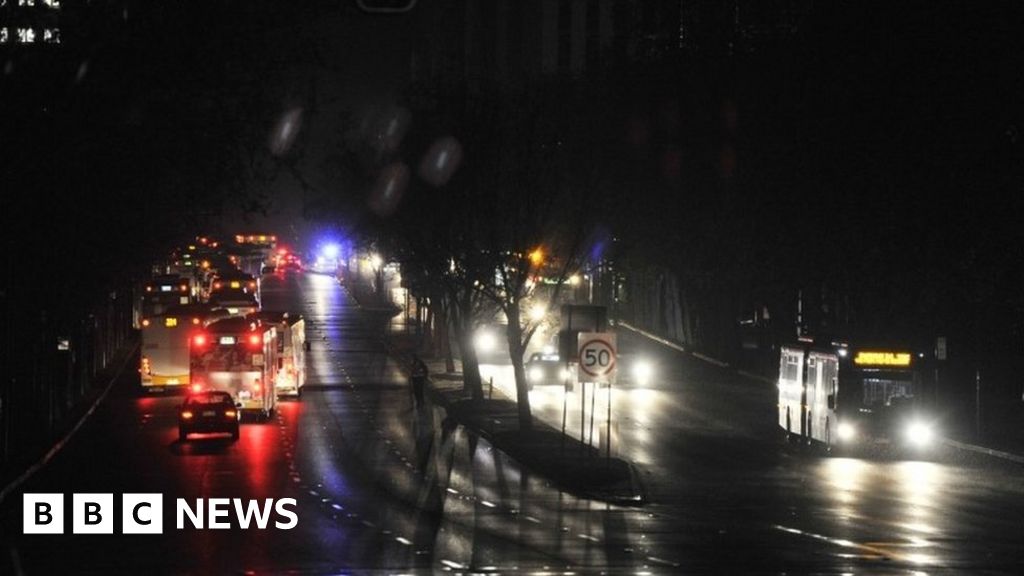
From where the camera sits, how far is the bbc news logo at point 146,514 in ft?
102

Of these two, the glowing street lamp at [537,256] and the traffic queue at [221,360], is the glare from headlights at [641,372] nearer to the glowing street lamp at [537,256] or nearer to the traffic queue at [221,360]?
the traffic queue at [221,360]

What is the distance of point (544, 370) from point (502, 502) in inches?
1627

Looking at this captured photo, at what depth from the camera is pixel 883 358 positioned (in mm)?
47406

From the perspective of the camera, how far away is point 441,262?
6069cm

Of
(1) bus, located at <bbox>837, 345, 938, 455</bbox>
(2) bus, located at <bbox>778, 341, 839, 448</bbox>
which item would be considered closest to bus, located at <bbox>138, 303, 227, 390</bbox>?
(2) bus, located at <bbox>778, 341, 839, 448</bbox>

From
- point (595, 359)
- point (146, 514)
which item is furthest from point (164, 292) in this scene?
point (146, 514)

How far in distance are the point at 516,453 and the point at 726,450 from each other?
624cm

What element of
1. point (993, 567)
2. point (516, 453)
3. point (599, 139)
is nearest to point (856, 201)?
point (516, 453)

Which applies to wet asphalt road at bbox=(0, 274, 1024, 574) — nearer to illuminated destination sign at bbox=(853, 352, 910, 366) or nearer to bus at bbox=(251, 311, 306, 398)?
bus at bbox=(251, 311, 306, 398)

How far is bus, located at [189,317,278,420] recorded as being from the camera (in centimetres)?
5794

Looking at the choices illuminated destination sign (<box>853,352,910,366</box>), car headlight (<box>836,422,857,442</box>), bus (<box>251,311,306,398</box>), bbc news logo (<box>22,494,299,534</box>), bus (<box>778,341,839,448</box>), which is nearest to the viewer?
bbc news logo (<box>22,494,299,534</box>)

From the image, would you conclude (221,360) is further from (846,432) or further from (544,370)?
(846,432)

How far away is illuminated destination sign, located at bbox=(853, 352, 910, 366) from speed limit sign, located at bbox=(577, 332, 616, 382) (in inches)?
370

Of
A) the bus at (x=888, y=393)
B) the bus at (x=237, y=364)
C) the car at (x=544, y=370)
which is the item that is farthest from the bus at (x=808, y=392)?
the car at (x=544, y=370)
